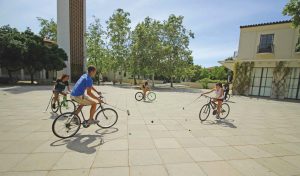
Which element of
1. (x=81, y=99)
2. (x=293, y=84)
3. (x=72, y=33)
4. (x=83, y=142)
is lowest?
(x=83, y=142)

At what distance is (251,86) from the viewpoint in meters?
20.9

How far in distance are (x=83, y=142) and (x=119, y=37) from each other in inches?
1263

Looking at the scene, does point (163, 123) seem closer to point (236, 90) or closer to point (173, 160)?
point (173, 160)

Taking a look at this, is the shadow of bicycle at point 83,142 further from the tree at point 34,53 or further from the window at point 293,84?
the tree at point 34,53

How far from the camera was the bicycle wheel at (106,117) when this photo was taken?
615 cm

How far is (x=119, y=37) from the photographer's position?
114ft

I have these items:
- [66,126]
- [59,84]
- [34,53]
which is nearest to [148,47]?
[34,53]

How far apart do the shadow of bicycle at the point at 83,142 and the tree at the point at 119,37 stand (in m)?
29.2

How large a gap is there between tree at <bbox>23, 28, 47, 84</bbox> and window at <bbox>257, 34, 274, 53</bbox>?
2628cm

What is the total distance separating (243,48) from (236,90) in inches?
188

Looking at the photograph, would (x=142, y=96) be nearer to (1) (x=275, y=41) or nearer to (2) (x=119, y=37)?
(1) (x=275, y=41)

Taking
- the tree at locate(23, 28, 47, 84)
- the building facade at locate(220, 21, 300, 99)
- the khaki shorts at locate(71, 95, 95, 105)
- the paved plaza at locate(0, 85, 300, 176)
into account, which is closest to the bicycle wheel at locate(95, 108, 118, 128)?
the paved plaza at locate(0, 85, 300, 176)

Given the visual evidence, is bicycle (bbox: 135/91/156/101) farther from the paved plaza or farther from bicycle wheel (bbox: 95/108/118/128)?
bicycle wheel (bbox: 95/108/118/128)

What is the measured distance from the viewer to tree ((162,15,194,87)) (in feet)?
96.6
